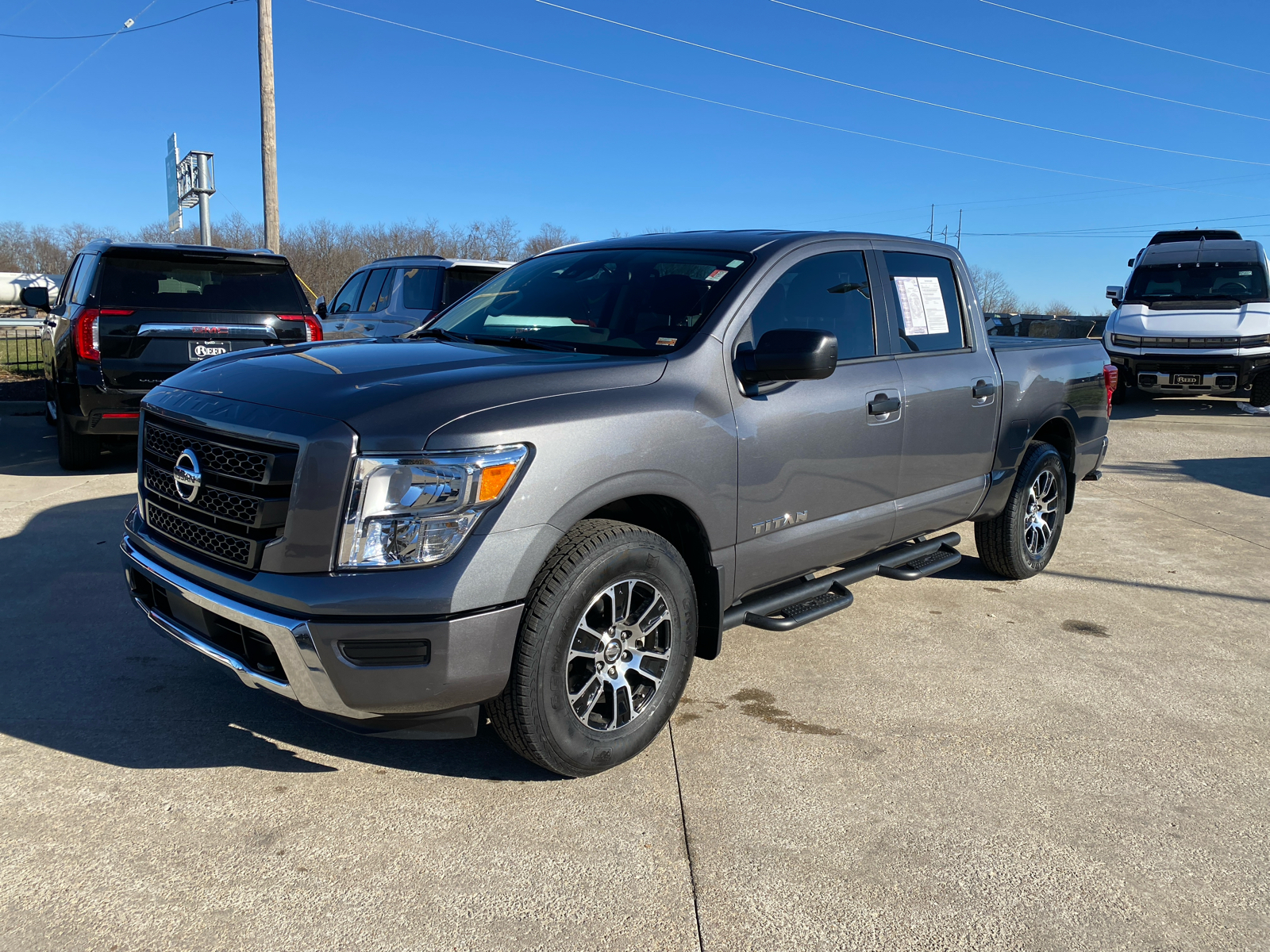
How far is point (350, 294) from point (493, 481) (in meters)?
9.60

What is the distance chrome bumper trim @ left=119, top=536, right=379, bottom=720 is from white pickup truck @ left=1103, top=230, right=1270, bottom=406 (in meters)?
14.5

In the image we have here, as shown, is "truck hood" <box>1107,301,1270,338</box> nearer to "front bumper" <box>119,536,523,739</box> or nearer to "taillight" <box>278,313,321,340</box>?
"taillight" <box>278,313,321,340</box>

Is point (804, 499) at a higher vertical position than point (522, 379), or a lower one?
lower

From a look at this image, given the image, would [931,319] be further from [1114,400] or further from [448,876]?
[1114,400]

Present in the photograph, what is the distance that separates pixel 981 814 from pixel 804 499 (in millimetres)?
1354

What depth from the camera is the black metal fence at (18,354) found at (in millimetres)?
15625

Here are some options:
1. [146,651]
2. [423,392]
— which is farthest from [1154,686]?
[146,651]

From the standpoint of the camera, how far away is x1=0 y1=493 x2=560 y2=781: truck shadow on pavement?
11.0 feet

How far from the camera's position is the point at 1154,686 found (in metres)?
4.21

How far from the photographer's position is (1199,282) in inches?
586

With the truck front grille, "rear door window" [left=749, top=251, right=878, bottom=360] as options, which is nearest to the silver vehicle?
"rear door window" [left=749, top=251, right=878, bottom=360]

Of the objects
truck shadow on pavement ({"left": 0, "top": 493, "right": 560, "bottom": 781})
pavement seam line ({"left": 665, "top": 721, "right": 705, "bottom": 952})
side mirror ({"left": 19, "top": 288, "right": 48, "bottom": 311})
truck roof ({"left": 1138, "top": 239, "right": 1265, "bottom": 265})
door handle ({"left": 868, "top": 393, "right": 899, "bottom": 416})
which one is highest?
truck roof ({"left": 1138, "top": 239, "right": 1265, "bottom": 265})

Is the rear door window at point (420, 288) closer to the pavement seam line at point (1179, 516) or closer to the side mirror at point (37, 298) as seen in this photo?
the side mirror at point (37, 298)

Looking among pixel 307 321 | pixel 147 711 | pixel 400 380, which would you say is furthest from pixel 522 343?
pixel 307 321
